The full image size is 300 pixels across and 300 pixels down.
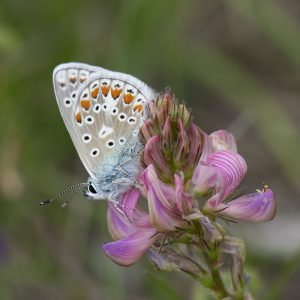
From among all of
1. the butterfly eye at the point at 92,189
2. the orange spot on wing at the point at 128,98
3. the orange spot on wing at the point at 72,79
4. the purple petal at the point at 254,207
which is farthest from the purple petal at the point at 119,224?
the orange spot on wing at the point at 72,79

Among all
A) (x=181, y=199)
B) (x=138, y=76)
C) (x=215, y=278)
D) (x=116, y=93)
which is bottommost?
(x=215, y=278)

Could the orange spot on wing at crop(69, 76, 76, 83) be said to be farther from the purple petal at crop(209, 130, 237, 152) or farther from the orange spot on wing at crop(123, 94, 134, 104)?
the purple petal at crop(209, 130, 237, 152)

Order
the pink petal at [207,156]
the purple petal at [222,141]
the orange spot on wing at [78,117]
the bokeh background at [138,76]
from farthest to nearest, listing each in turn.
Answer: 1. the bokeh background at [138,76]
2. the orange spot on wing at [78,117]
3. the purple petal at [222,141]
4. the pink petal at [207,156]

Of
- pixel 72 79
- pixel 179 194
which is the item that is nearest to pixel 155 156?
pixel 179 194

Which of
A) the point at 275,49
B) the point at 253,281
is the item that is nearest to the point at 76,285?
the point at 253,281

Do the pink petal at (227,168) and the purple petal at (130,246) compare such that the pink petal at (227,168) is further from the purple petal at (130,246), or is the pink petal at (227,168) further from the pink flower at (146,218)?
the purple petal at (130,246)

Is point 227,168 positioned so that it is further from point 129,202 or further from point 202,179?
point 129,202
